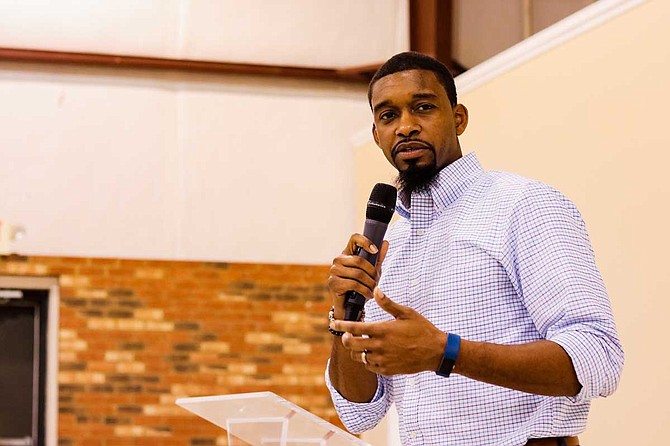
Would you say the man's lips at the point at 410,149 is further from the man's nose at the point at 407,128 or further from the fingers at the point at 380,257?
the fingers at the point at 380,257

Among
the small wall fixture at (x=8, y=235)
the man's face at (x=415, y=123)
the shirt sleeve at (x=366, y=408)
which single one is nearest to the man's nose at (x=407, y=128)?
the man's face at (x=415, y=123)

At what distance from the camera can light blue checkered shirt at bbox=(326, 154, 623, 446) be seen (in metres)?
1.57

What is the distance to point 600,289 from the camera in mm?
1609

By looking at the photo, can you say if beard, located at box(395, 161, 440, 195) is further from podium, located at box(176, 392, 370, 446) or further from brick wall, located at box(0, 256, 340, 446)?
brick wall, located at box(0, 256, 340, 446)

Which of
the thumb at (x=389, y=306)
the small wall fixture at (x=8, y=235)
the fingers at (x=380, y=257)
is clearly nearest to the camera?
the thumb at (x=389, y=306)

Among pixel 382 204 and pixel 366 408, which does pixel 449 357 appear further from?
pixel 366 408

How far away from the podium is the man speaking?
116mm

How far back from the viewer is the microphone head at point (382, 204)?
173 centimetres

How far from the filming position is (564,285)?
158cm

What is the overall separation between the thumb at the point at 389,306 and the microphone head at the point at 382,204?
0.92ft

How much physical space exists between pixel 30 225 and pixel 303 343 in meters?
1.66

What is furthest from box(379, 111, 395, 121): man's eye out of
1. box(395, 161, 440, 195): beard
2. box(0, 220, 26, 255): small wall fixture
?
box(0, 220, 26, 255): small wall fixture

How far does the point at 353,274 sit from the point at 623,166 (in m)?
2.39

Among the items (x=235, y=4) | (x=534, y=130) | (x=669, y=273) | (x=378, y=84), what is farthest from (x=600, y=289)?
(x=235, y=4)
